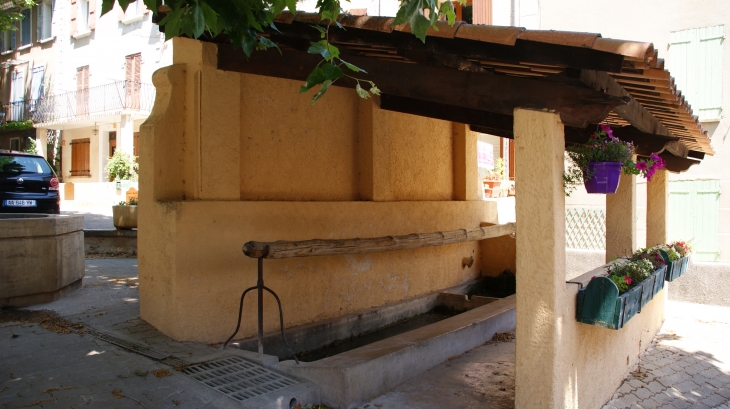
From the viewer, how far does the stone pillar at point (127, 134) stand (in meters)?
20.2

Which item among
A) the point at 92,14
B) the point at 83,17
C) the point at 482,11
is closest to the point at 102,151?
the point at 92,14

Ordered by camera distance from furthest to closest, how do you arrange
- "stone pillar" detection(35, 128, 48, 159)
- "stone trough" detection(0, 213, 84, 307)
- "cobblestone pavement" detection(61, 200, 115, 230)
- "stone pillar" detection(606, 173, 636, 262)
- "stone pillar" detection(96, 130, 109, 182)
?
"stone pillar" detection(35, 128, 48, 159) < "stone pillar" detection(96, 130, 109, 182) < "cobblestone pavement" detection(61, 200, 115, 230) < "stone pillar" detection(606, 173, 636, 262) < "stone trough" detection(0, 213, 84, 307)

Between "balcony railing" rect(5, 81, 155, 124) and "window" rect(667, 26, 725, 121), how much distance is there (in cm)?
1648

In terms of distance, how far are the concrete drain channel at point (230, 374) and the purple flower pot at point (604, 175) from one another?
107 inches

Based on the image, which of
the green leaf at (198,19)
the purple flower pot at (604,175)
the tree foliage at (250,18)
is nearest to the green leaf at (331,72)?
the tree foliage at (250,18)

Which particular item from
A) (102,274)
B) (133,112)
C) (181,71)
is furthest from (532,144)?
(133,112)

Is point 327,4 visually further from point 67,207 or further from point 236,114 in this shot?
point 67,207

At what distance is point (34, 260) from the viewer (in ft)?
18.2

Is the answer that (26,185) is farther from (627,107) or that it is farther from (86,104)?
(86,104)

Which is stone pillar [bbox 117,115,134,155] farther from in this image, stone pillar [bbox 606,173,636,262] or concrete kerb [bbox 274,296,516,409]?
stone pillar [bbox 606,173,636,262]

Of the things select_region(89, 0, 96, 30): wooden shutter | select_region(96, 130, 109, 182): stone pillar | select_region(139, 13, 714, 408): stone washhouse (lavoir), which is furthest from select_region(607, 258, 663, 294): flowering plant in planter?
select_region(89, 0, 96, 30): wooden shutter

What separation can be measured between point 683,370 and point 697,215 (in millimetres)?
5335

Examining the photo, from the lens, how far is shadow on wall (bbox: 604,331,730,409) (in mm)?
4625

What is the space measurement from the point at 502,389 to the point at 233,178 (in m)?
3.14
